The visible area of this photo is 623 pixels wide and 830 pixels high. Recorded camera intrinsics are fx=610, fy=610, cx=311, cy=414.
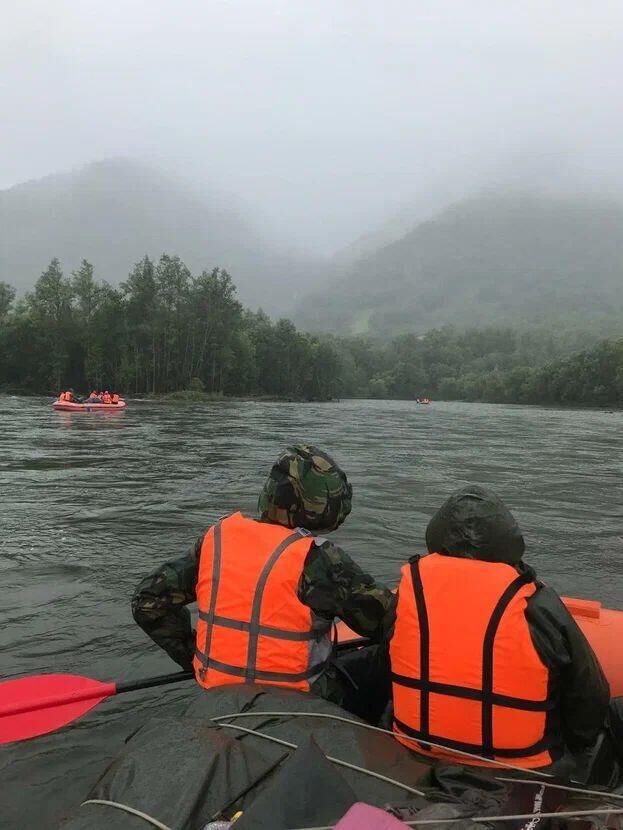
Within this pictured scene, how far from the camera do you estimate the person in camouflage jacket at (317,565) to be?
267 centimetres

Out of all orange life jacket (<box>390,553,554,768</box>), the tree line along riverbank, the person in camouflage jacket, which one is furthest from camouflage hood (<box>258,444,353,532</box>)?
the tree line along riverbank

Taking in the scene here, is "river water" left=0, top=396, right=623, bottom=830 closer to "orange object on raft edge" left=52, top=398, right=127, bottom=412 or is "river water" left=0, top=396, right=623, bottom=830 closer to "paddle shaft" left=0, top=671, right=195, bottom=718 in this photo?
"paddle shaft" left=0, top=671, right=195, bottom=718

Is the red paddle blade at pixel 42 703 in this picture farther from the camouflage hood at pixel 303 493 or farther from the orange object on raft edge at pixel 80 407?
the orange object on raft edge at pixel 80 407

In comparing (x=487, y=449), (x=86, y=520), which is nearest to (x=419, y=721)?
(x=86, y=520)

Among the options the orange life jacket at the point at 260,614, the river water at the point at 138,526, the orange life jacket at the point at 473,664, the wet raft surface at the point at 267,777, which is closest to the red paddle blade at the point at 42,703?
the river water at the point at 138,526

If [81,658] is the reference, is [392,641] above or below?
above

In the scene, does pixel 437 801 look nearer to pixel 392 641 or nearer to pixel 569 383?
pixel 392 641

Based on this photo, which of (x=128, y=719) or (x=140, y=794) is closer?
(x=140, y=794)

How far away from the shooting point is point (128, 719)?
413cm

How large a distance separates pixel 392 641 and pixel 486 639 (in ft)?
1.38

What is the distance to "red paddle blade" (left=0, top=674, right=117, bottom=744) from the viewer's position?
11.6 feet

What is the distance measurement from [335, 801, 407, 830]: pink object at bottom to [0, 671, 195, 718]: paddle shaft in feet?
7.70

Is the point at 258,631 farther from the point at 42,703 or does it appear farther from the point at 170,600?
the point at 42,703

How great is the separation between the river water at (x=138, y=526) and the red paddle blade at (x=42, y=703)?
0.48 ft
